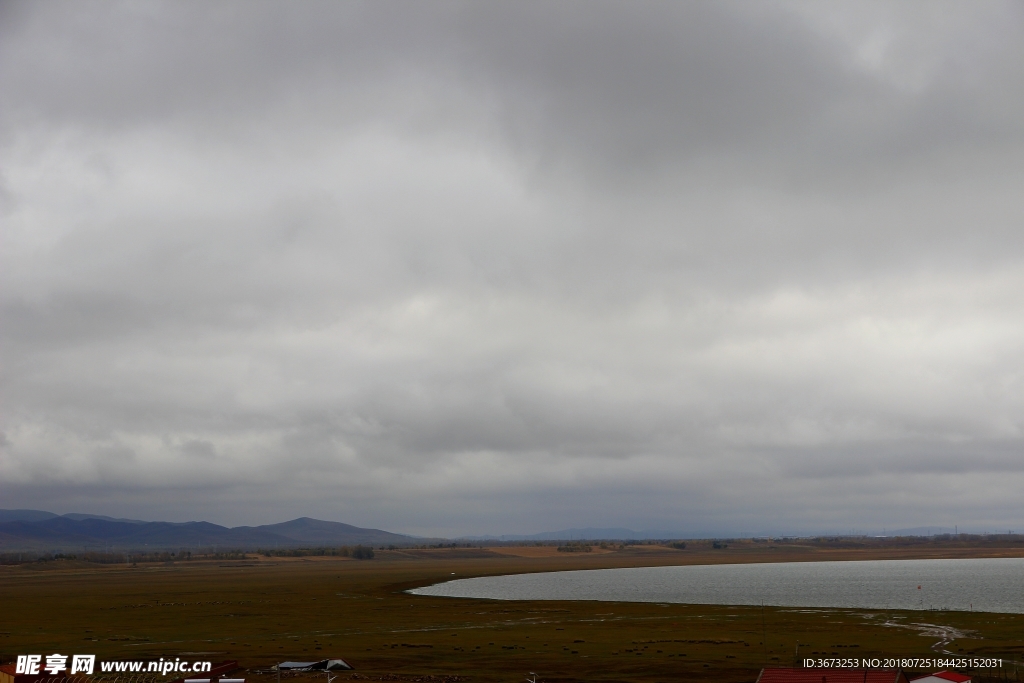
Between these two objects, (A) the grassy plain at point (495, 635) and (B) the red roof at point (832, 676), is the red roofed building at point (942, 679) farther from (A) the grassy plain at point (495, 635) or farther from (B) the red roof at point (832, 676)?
(A) the grassy plain at point (495, 635)

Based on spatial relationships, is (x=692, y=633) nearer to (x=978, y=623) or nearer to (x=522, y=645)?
(x=522, y=645)

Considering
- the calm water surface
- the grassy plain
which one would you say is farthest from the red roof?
the calm water surface

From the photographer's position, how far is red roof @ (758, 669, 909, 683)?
4531cm

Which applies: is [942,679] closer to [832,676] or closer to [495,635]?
[832,676]

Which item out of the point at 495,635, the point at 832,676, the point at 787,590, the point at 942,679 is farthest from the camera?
the point at 787,590

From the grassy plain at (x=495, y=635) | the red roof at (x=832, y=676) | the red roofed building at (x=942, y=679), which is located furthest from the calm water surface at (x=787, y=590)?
the red roof at (x=832, y=676)

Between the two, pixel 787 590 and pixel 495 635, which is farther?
pixel 787 590

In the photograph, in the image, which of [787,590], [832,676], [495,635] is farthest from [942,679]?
[787,590]

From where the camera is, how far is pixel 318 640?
8412 centimetres

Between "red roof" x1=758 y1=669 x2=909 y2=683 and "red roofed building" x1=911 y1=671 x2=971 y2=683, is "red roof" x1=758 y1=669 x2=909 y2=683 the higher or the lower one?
the higher one

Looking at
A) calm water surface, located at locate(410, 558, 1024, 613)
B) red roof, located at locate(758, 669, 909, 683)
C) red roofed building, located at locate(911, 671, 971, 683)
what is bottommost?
calm water surface, located at locate(410, 558, 1024, 613)

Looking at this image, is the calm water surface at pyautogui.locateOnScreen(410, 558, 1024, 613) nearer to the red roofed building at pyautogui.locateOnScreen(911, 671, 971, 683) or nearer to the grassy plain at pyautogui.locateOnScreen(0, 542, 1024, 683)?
the grassy plain at pyautogui.locateOnScreen(0, 542, 1024, 683)

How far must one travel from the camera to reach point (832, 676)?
4588 cm

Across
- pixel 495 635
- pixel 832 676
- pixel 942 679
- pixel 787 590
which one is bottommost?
pixel 787 590
